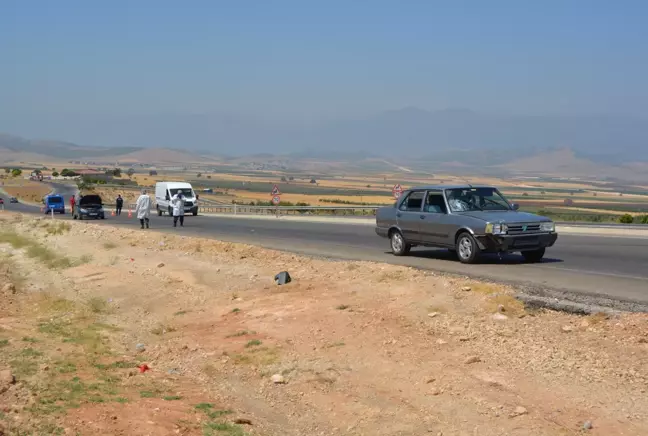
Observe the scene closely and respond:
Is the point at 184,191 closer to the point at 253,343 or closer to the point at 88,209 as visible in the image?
the point at 88,209

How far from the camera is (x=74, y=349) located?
1241 cm

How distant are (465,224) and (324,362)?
8.43 meters

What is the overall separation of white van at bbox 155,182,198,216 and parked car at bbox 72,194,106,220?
461cm

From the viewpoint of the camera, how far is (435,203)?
63.9 feet

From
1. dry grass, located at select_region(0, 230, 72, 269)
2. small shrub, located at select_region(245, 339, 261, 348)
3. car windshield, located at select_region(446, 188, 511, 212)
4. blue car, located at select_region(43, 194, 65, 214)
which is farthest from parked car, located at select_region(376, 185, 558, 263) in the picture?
blue car, located at select_region(43, 194, 65, 214)

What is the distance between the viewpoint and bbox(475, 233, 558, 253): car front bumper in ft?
57.5

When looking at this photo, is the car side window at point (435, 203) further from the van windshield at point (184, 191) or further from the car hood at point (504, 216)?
the van windshield at point (184, 191)

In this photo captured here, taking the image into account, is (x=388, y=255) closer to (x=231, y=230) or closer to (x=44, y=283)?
(x=44, y=283)

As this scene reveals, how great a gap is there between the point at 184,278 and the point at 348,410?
396 inches

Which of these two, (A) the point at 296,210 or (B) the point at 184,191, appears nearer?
(B) the point at 184,191

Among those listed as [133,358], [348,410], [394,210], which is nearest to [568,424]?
[348,410]

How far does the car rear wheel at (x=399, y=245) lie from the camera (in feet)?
67.8

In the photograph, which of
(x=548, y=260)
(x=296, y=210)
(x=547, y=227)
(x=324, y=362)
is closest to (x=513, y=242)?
(x=547, y=227)

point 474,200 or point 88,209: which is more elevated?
point 474,200
